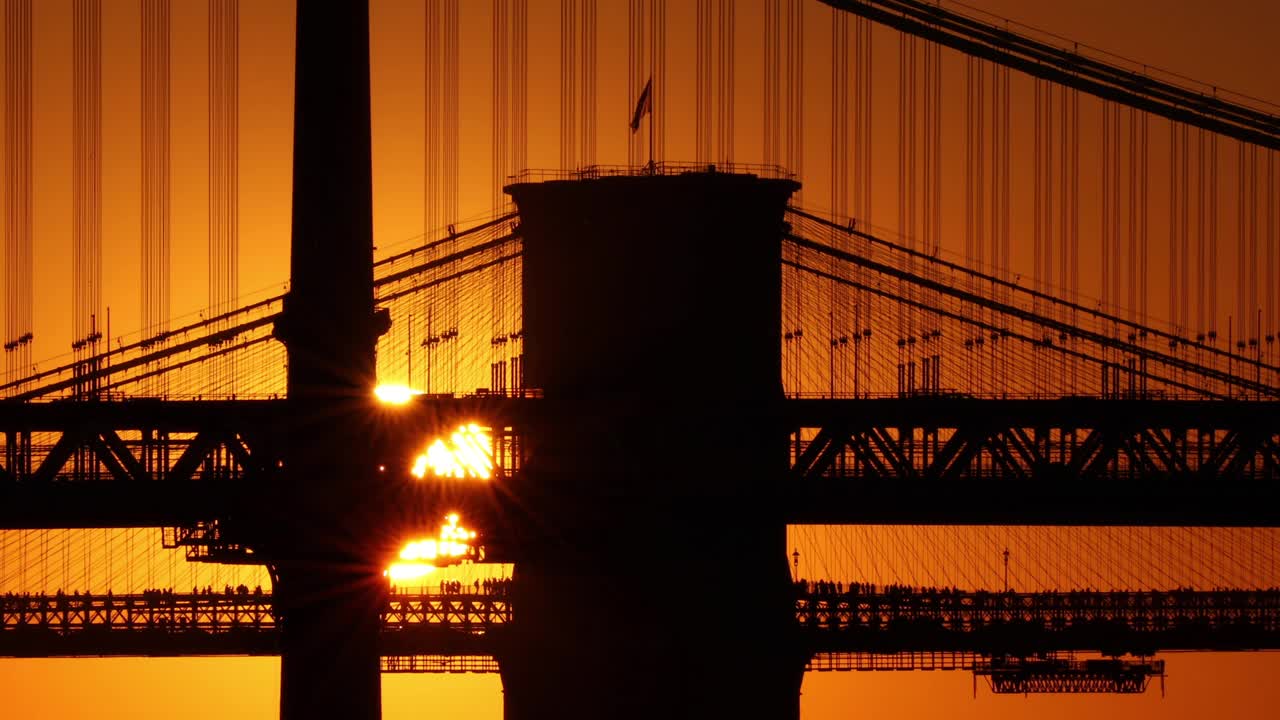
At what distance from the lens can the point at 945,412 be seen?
58500 mm

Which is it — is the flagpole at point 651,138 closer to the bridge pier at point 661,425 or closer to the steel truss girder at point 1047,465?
the bridge pier at point 661,425

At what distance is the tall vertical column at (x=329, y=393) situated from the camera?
43688 millimetres

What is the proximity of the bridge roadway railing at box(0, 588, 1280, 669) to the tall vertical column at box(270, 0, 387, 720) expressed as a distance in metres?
33.3

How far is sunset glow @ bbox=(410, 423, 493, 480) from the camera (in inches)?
2271

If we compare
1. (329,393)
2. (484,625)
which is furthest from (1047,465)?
(484,625)

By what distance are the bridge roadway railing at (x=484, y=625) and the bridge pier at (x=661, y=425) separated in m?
10.6

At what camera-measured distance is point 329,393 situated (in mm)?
44188

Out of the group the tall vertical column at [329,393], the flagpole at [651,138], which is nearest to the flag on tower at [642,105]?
the flagpole at [651,138]

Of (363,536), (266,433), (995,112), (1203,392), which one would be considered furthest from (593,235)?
(363,536)

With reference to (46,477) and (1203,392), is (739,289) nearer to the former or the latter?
(1203,392)

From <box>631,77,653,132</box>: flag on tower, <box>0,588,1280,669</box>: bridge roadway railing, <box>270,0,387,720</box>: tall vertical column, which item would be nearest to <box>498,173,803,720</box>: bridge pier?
<box>631,77,653,132</box>: flag on tower

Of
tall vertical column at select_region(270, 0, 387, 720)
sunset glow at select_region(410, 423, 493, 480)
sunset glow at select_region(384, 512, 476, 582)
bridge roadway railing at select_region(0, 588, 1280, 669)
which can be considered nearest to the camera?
tall vertical column at select_region(270, 0, 387, 720)

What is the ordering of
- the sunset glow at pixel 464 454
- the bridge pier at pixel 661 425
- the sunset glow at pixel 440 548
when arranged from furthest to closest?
the bridge pier at pixel 661 425
the sunset glow at pixel 464 454
the sunset glow at pixel 440 548

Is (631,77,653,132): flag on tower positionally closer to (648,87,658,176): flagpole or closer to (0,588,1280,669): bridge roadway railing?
(648,87,658,176): flagpole
